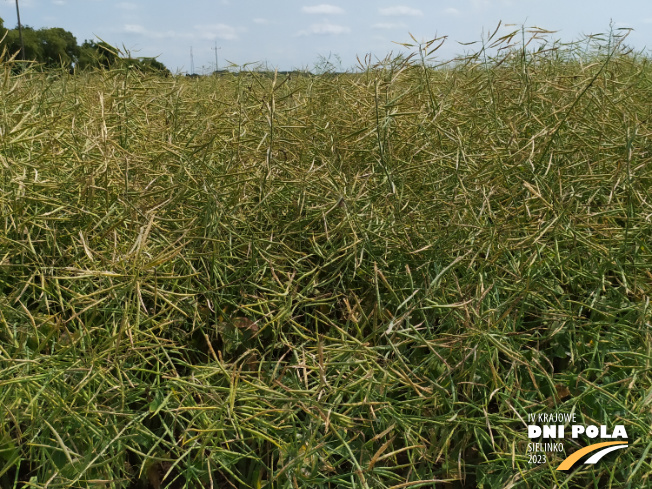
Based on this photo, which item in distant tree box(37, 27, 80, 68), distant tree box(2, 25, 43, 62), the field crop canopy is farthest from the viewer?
distant tree box(37, 27, 80, 68)

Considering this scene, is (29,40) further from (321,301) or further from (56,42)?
(321,301)

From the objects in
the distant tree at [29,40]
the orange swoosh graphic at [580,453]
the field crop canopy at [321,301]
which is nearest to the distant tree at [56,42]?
the distant tree at [29,40]

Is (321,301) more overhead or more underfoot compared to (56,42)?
more underfoot

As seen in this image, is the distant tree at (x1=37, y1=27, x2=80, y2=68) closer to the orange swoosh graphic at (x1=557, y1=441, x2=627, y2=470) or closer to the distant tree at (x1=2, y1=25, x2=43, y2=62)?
the distant tree at (x1=2, y1=25, x2=43, y2=62)

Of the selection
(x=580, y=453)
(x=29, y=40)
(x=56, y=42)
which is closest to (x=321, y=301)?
(x=580, y=453)

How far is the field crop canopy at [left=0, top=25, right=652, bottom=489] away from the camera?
3.64 feet

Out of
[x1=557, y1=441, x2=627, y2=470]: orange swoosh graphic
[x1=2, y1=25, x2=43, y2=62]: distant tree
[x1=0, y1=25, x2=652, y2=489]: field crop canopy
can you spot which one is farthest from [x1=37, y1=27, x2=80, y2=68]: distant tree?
[x1=557, y1=441, x2=627, y2=470]: orange swoosh graphic

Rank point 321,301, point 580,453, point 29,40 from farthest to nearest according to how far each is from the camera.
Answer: point 29,40, point 321,301, point 580,453

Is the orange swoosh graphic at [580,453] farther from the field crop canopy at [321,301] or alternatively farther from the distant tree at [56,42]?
the distant tree at [56,42]

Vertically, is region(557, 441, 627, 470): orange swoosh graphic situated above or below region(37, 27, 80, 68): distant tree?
below

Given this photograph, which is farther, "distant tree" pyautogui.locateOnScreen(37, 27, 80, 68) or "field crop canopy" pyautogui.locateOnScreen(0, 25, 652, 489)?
"distant tree" pyautogui.locateOnScreen(37, 27, 80, 68)

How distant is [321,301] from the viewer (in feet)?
4.57

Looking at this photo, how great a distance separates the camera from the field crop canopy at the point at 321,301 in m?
1.11

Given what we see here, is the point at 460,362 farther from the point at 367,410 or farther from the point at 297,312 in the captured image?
the point at 297,312
